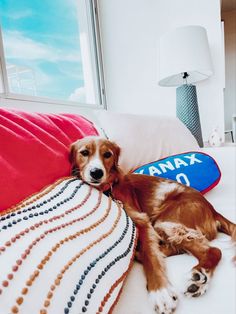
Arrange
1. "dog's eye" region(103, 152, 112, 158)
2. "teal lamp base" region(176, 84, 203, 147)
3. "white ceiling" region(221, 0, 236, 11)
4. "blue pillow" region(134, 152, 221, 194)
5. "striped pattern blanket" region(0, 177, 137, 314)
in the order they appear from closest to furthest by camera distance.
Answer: "striped pattern blanket" region(0, 177, 137, 314)
"dog's eye" region(103, 152, 112, 158)
"blue pillow" region(134, 152, 221, 194)
"teal lamp base" region(176, 84, 203, 147)
"white ceiling" region(221, 0, 236, 11)

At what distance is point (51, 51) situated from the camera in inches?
88.3

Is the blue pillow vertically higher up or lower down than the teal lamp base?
lower down

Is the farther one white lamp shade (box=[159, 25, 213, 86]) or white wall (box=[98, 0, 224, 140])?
white wall (box=[98, 0, 224, 140])

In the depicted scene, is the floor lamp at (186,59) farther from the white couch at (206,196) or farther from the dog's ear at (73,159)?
the dog's ear at (73,159)

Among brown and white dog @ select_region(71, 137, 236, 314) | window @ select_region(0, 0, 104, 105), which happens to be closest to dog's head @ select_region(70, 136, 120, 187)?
brown and white dog @ select_region(71, 137, 236, 314)

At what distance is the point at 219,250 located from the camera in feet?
2.19

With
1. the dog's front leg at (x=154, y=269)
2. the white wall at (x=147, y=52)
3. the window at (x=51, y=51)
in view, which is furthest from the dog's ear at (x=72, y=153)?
the white wall at (x=147, y=52)

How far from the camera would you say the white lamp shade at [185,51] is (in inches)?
79.0

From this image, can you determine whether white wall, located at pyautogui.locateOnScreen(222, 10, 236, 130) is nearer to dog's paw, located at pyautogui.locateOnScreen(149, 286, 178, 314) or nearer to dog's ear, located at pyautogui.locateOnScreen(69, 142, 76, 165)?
dog's ear, located at pyautogui.locateOnScreen(69, 142, 76, 165)

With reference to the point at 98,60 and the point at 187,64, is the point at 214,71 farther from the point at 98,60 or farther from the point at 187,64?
the point at 98,60

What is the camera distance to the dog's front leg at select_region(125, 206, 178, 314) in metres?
0.51

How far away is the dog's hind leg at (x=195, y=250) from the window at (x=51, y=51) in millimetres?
1196

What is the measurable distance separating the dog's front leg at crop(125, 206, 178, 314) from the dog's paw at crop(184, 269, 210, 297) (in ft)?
0.11

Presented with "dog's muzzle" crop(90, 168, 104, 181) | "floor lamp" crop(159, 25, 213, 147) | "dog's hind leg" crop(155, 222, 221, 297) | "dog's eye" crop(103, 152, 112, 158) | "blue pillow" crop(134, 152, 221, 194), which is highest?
"floor lamp" crop(159, 25, 213, 147)
